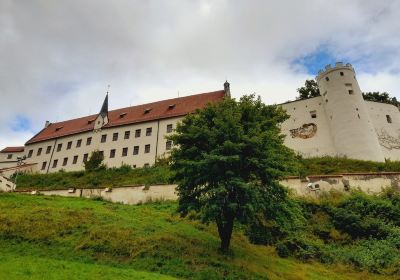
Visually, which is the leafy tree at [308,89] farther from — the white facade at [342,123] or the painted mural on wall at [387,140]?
the painted mural on wall at [387,140]

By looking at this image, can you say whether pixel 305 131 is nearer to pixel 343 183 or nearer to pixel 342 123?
pixel 342 123

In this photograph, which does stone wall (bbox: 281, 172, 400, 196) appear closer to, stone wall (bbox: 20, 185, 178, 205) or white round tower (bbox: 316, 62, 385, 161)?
stone wall (bbox: 20, 185, 178, 205)

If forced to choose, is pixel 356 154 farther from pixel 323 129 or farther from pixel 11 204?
pixel 11 204

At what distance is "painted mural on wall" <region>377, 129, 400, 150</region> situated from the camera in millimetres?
41625

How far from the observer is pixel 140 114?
5075 centimetres

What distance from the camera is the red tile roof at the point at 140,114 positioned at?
1907 inches

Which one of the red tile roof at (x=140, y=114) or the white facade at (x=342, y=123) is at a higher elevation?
the red tile roof at (x=140, y=114)

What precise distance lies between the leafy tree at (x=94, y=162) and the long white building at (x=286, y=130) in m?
2.20

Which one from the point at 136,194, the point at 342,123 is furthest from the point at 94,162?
the point at 342,123

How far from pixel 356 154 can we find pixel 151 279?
31.6 m

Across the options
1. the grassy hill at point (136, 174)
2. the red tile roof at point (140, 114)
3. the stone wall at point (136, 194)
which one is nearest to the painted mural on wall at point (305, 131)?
the grassy hill at point (136, 174)

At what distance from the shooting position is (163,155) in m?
42.7

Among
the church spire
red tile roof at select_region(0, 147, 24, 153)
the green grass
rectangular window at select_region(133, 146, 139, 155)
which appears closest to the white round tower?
rectangular window at select_region(133, 146, 139, 155)

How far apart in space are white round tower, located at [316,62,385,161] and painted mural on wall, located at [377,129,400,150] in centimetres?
195
